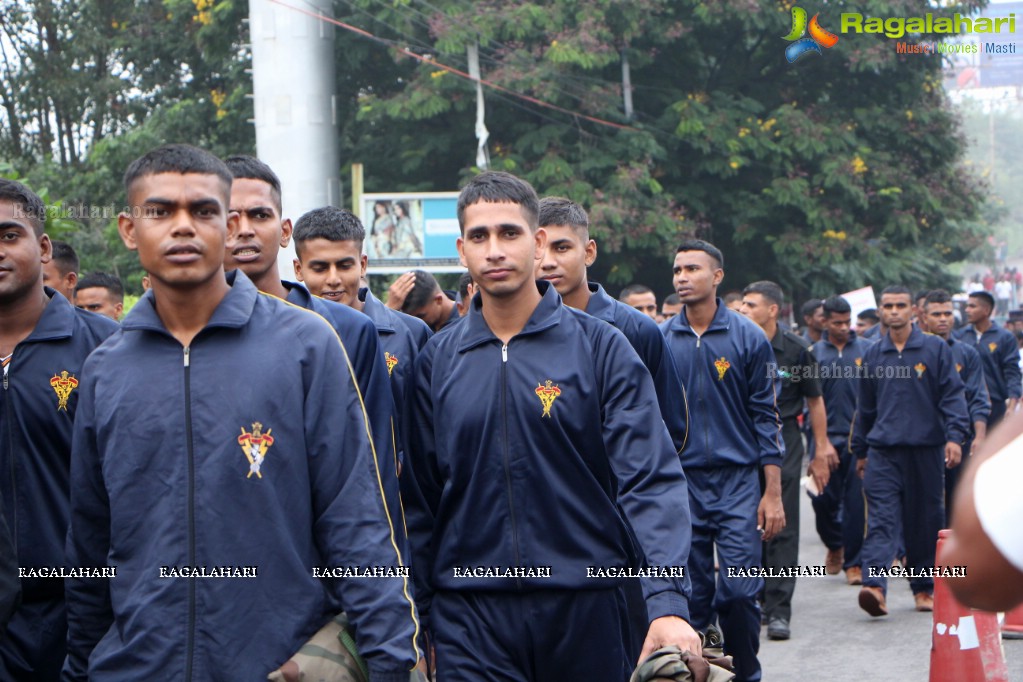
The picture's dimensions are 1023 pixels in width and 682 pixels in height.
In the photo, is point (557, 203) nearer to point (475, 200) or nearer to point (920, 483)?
point (475, 200)

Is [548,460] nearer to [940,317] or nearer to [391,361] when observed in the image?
[391,361]

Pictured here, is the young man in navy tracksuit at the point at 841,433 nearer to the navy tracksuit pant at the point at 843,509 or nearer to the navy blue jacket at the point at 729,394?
the navy tracksuit pant at the point at 843,509

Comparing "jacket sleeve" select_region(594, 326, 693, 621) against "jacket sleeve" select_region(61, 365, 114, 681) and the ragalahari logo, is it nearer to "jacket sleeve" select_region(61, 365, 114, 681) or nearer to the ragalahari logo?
"jacket sleeve" select_region(61, 365, 114, 681)

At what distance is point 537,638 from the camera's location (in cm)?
468

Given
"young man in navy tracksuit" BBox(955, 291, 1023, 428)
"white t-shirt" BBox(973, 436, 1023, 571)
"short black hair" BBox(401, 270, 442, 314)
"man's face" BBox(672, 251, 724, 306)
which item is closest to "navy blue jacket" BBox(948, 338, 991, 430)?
"man's face" BBox(672, 251, 724, 306)

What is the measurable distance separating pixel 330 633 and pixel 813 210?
64.8ft

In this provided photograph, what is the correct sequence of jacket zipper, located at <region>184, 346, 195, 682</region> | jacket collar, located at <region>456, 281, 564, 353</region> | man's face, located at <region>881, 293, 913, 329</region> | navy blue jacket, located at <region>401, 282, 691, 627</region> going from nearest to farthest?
1. jacket zipper, located at <region>184, 346, 195, 682</region>
2. navy blue jacket, located at <region>401, 282, 691, 627</region>
3. jacket collar, located at <region>456, 281, 564, 353</region>
4. man's face, located at <region>881, 293, 913, 329</region>

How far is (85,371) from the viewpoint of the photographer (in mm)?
3936

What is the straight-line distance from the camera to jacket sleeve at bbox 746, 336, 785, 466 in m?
8.65

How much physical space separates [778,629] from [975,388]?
374cm

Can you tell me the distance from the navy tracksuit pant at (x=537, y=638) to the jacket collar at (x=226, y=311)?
1357 millimetres

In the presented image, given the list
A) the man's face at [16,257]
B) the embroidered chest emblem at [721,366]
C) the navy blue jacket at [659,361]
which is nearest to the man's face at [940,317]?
the embroidered chest emblem at [721,366]

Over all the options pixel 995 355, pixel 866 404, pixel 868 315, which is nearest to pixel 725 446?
pixel 866 404

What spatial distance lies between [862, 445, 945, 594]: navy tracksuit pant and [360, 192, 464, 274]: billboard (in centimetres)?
800
